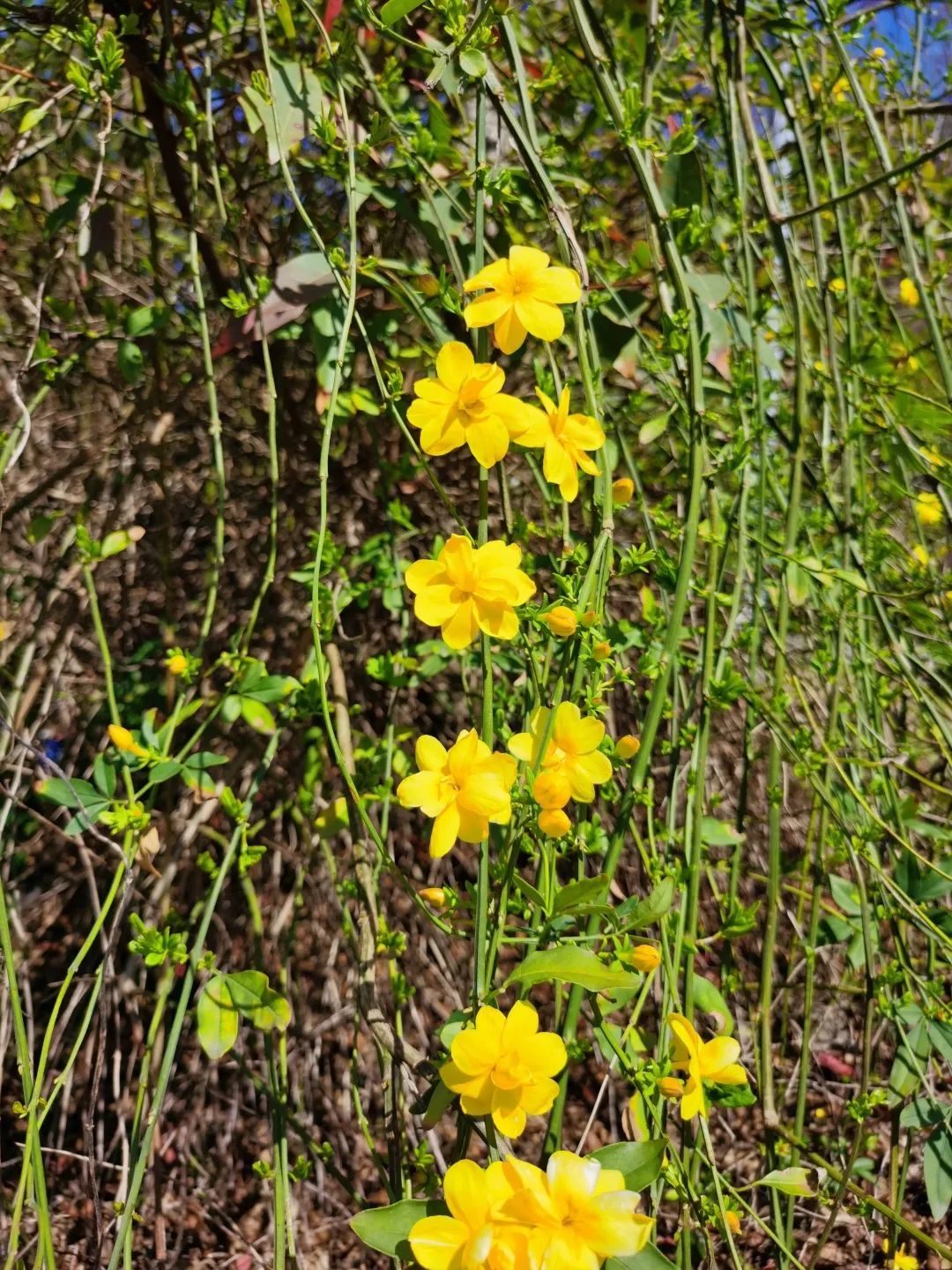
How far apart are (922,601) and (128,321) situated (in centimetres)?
113

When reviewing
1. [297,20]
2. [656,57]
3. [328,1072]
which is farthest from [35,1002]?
[656,57]

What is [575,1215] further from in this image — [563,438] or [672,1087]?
[563,438]

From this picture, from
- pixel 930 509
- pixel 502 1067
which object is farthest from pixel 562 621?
pixel 930 509

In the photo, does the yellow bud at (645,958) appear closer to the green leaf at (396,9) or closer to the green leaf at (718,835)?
Result: the green leaf at (718,835)

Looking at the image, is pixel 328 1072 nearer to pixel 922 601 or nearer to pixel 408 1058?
pixel 408 1058

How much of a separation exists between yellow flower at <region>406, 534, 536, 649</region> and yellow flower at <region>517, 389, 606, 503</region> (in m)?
0.09

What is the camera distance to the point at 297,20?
1.12 meters

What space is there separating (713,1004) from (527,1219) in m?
0.48

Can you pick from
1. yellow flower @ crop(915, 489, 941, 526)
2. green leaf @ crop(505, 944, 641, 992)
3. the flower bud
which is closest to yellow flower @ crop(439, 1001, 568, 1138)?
green leaf @ crop(505, 944, 641, 992)

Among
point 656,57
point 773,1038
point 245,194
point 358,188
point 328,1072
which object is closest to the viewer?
point 358,188

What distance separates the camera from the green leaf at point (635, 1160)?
0.57 meters

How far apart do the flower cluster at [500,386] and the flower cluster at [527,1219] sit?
18.3 inches

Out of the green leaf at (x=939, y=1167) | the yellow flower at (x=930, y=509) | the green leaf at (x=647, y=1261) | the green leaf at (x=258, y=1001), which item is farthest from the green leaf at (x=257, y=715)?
the yellow flower at (x=930, y=509)

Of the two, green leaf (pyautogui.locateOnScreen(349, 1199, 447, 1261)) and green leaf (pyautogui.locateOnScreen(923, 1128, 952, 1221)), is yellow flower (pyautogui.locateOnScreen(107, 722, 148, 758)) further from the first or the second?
green leaf (pyautogui.locateOnScreen(923, 1128, 952, 1221))
